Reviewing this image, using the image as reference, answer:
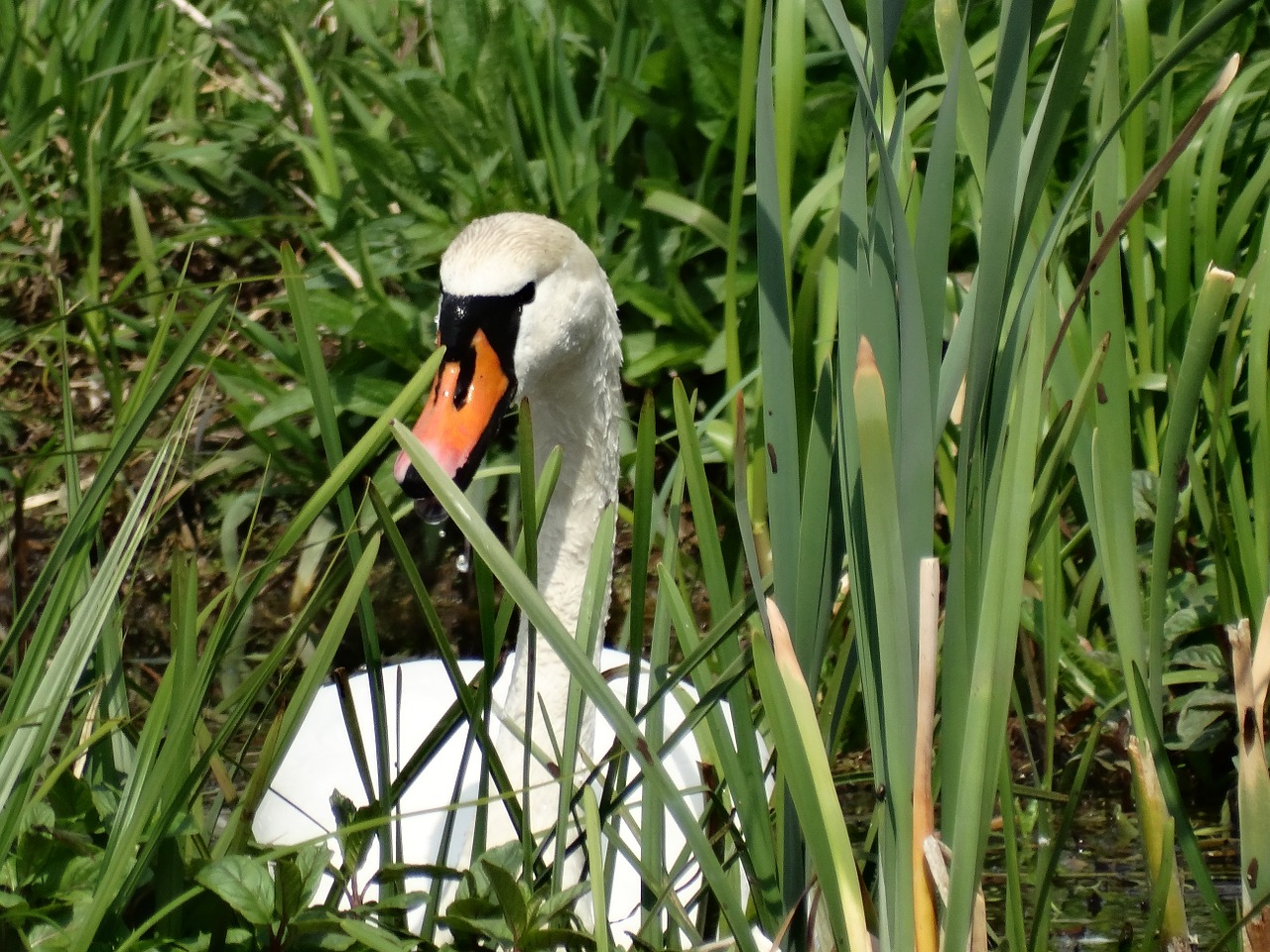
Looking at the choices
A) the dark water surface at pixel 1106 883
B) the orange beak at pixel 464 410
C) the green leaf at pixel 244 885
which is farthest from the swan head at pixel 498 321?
the dark water surface at pixel 1106 883

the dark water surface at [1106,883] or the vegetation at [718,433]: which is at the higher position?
the vegetation at [718,433]

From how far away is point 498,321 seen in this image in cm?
203

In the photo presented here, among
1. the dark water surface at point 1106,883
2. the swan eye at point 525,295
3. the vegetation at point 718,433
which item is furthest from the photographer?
the dark water surface at point 1106,883

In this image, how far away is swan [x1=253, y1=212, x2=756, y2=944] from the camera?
1947 millimetres

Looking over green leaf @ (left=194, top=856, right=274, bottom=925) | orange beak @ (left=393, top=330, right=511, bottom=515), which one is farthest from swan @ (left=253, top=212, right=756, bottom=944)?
green leaf @ (left=194, top=856, right=274, bottom=925)

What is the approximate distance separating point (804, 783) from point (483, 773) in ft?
1.36

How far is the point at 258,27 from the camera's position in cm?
365

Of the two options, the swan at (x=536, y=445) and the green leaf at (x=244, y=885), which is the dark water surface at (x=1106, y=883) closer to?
the swan at (x=536, y=445)

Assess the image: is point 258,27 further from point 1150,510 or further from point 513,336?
point 1150,510

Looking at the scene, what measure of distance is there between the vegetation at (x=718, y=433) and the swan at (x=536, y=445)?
0.48 ft

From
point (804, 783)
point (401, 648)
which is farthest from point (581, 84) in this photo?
point (804, 783)

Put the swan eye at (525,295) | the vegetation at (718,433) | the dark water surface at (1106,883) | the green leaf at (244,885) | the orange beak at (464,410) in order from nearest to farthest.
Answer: the vegetation at (718,433) → the green leaf at (244,885) → the orange beak at (464,410) → the swan eye at (525,295) → the dark water surface at (1106,883)

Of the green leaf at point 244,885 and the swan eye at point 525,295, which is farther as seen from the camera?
the swan eye at point 525,295

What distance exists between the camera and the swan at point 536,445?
195 centimetres
